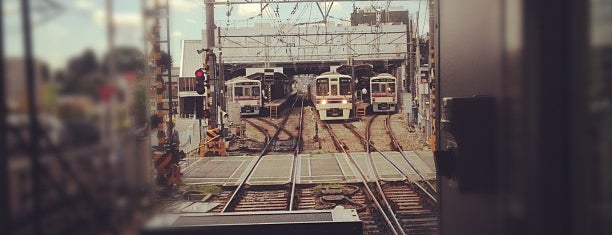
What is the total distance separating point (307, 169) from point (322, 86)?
4182 millimetres

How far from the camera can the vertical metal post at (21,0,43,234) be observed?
793 mm

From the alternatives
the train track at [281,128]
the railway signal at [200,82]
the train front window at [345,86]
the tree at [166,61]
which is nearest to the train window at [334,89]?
the train front window at [345,86]

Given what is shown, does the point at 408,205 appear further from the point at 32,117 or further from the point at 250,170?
the point at 32,117

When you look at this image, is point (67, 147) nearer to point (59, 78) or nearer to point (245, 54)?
point (59, 78)

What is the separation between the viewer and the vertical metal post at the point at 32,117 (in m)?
0.79

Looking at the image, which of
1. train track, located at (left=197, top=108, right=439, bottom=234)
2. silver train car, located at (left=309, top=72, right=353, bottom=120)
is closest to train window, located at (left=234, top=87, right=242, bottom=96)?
silver train car, located at (left=309, top=72, right=353, bottom=120)

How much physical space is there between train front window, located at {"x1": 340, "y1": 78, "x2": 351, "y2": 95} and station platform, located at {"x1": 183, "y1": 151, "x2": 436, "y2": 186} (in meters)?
2.59

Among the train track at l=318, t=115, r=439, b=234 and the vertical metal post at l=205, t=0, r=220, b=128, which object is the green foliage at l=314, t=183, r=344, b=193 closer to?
the train track at l=318, t=115, r=439, b=234

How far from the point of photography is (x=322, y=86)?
47.5 feet

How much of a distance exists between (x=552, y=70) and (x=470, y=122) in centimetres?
79

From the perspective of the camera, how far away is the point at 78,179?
33.2 inches

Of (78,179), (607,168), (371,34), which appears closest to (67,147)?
(78,179)

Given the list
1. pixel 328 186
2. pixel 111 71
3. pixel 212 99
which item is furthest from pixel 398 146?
pixel 111 71

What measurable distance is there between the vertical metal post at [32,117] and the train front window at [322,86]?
13624 millimetres
